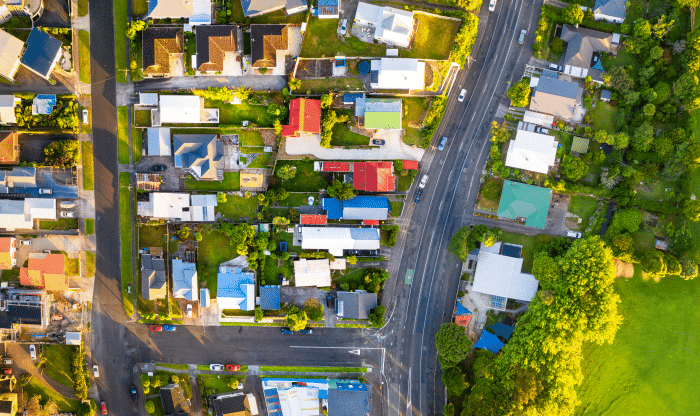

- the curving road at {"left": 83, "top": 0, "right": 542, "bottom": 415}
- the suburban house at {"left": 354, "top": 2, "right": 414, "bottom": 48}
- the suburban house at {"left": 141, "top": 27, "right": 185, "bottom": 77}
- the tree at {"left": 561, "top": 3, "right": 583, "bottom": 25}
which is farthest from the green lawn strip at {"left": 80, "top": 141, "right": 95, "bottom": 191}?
the tree at {"left": 561, "top": 3, "right": 583, "bottom": 25}

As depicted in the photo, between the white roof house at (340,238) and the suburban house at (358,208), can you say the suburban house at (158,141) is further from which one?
the suburban house at (358,208)

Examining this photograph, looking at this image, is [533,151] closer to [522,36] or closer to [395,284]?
[522,36]

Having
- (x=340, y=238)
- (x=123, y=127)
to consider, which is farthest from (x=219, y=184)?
(x=340, y=238)

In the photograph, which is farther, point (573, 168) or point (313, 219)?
point (313, 219)

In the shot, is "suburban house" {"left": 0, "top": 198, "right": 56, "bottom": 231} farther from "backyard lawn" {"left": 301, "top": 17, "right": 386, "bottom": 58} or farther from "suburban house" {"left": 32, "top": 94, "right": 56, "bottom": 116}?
"backyard lawn" {"left": 301, "top": 17, "right": 386, "bottom": 58}

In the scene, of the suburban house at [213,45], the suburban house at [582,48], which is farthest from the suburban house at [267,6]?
the suburban house at [582,48]
